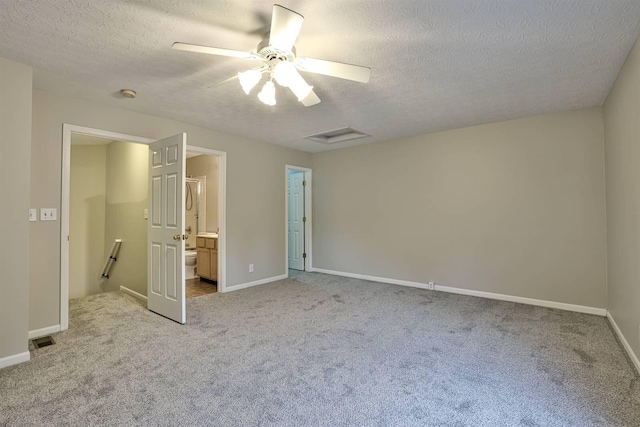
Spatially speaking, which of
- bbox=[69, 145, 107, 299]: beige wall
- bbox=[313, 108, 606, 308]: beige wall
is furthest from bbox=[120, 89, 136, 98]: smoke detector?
bbox=[313, 108, 606, 308]: beige wall

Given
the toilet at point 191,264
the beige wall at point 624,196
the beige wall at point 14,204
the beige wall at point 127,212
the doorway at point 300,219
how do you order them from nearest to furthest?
the beige wall at point 624,196 < the beige wall at point 14,204 < the beige wall at point 127,212 < the toilet at point 191,264 < the doorway at point 300,219

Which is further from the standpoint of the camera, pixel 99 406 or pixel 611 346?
pixel 611 346

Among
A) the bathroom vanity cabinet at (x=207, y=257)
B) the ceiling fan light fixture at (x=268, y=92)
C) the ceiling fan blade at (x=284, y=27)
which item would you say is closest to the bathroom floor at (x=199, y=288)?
the bathroom vanity cabinet at (x=207, y=257)

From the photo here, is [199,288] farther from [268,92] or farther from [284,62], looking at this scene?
[284,62]

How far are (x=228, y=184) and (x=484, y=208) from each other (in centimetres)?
349

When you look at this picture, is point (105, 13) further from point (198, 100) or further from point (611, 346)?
point (611, 346)

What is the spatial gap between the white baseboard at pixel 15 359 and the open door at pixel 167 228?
1.10 metres

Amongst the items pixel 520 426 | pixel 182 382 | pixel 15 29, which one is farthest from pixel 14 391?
pixel 520 426

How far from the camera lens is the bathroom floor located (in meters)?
4.38

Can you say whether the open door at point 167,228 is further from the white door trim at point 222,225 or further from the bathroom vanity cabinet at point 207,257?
the bathroom vanity cabinet at point 207,257

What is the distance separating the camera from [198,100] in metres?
3.08

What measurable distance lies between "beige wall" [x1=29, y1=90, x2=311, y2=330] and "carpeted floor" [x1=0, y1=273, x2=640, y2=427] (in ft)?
2.41

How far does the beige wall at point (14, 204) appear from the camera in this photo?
223cm

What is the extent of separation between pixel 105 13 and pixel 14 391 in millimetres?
2376
